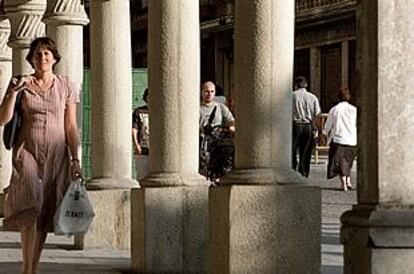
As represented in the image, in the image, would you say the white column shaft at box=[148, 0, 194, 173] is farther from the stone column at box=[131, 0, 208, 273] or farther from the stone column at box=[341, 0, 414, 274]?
the stone column at box=[341, 0, 414, 274]

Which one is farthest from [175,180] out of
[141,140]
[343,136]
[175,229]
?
[343,136]

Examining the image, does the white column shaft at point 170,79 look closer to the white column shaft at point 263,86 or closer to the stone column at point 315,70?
the white column shaft at point 263,86

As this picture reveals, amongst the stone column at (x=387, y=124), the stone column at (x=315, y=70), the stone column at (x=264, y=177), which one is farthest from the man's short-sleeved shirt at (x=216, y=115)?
the stone column at (x=315, y=70)

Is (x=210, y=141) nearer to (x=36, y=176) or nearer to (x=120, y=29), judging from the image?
(x=120, y=29)

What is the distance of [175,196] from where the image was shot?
11.5 metres

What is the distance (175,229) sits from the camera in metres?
11.5

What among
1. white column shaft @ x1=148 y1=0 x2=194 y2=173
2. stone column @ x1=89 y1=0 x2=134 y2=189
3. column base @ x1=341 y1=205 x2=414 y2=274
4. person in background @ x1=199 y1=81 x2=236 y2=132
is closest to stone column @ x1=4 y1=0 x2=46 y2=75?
person in background @ x1=199 y1=81 x2=236 y2=132

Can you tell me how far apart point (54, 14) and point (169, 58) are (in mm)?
5164

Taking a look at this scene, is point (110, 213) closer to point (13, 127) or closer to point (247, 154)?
point (13, 127)

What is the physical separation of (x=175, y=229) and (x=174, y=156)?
0.59 m

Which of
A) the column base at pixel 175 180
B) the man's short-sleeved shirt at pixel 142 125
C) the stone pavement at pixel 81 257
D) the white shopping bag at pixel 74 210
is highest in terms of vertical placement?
the man's short-sleeved shirt at pixel 142 125

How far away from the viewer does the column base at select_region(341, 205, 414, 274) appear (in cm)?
761

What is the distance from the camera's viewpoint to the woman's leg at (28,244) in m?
10.2

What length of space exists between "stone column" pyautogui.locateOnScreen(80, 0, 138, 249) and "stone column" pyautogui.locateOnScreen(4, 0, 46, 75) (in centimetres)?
468
